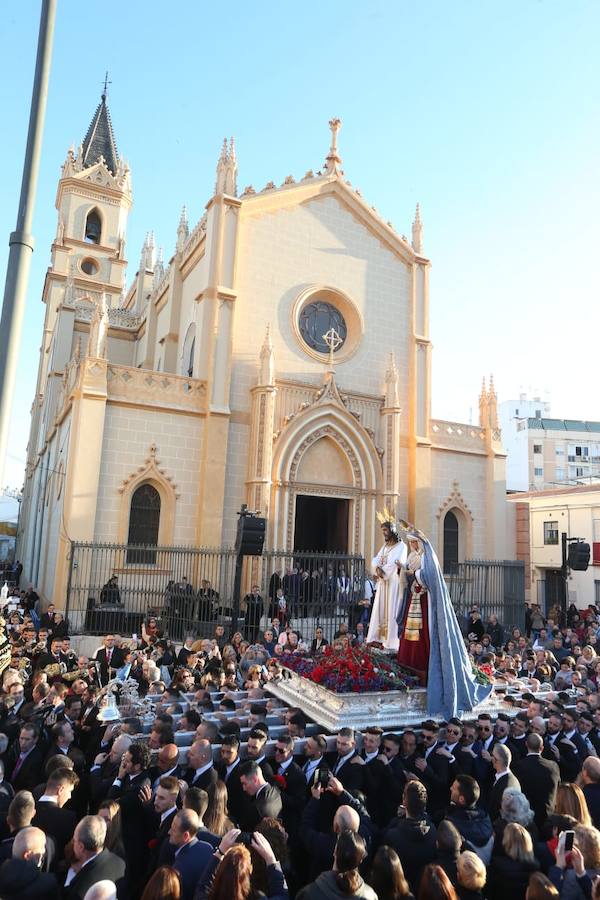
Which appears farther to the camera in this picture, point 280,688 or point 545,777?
point 280,688

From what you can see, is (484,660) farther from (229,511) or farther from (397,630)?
(229,511)

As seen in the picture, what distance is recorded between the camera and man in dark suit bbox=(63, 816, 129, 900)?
3771 mm

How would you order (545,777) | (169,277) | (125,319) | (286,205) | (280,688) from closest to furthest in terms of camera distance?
1. (545,777)
2. (280,688)
3. (286,205)
4. (169,277)
5. (125,319)


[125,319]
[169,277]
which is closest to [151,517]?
[169,277]

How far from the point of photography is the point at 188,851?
158 inches

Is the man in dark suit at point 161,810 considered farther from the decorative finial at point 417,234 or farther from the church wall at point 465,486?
the decorative finial at point 417,234

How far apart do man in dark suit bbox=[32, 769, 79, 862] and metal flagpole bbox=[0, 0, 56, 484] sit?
2245 mm

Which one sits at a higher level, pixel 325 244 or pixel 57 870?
pixel 325 244

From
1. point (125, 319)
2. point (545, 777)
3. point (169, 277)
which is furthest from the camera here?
point (125, 319)

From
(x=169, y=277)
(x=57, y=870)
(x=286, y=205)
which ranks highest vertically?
(x=286, y=205)

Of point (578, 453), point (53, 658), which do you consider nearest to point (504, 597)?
Result: point (53, 658)

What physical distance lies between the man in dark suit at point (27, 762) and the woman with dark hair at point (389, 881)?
3.46m

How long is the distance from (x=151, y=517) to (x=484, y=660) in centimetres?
1094

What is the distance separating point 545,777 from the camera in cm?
568
